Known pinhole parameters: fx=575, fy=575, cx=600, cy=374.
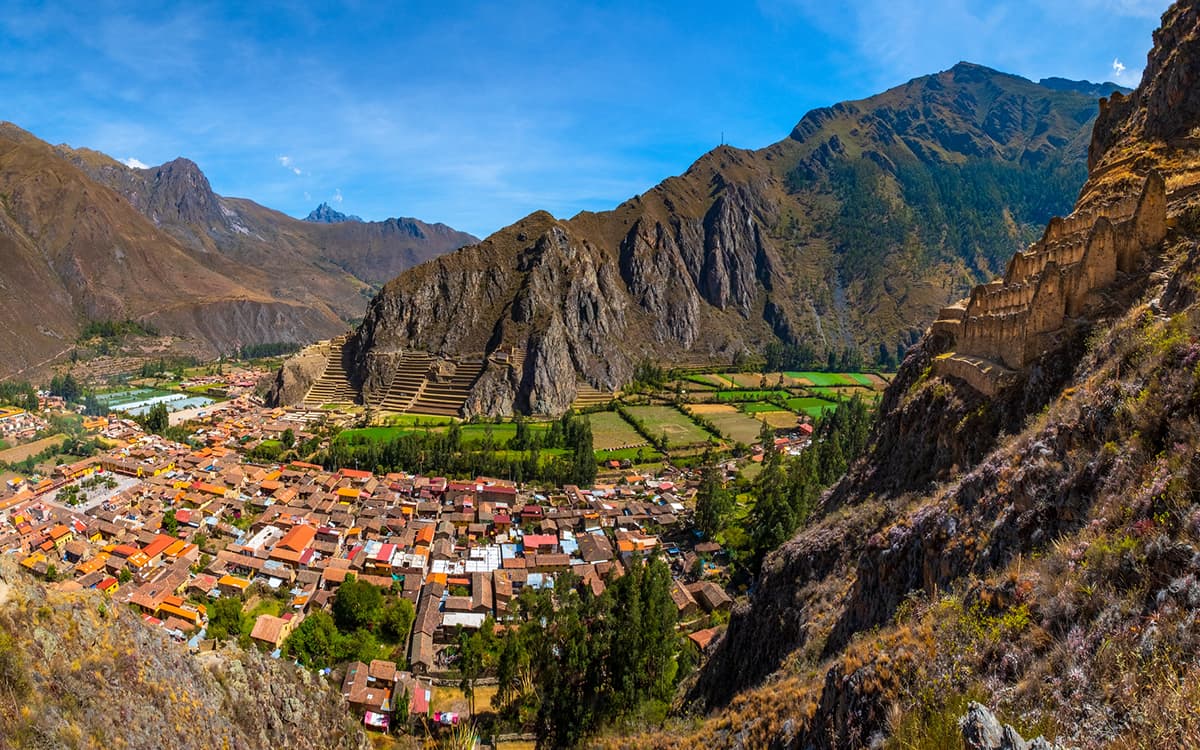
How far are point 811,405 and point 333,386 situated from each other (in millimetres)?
94424

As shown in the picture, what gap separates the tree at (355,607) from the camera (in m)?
34.8

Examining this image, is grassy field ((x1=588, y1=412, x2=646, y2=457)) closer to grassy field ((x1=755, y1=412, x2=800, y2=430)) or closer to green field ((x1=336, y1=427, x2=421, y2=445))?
grassy field ((x1=755, y1=412, x2=800, y2=430))

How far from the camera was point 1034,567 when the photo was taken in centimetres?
855

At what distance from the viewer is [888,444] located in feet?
81.9

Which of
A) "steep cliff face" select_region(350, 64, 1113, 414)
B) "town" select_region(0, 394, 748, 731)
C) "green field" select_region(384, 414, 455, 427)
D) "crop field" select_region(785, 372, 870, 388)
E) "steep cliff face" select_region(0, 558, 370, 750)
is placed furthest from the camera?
"crop field" select_region(785, 372, 870, 388)

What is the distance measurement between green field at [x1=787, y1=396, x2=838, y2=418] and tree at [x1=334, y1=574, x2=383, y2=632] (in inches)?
3160

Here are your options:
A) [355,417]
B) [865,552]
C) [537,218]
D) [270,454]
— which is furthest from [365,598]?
[537,218]

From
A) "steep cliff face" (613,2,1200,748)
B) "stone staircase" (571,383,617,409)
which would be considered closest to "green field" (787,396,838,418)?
"stone staircase" (571,383,617,409)

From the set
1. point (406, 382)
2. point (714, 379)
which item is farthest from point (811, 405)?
point (406, 382)

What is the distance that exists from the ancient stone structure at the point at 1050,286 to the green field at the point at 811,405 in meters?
78.8

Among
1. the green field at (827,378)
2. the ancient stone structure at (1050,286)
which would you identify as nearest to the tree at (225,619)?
the ancient stone structure at (1050,286)

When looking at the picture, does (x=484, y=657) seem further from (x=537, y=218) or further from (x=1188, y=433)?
(x=537, y=218)

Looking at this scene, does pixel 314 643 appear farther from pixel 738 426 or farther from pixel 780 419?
pixel 780 419

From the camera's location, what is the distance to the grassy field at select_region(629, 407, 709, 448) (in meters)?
83.8
